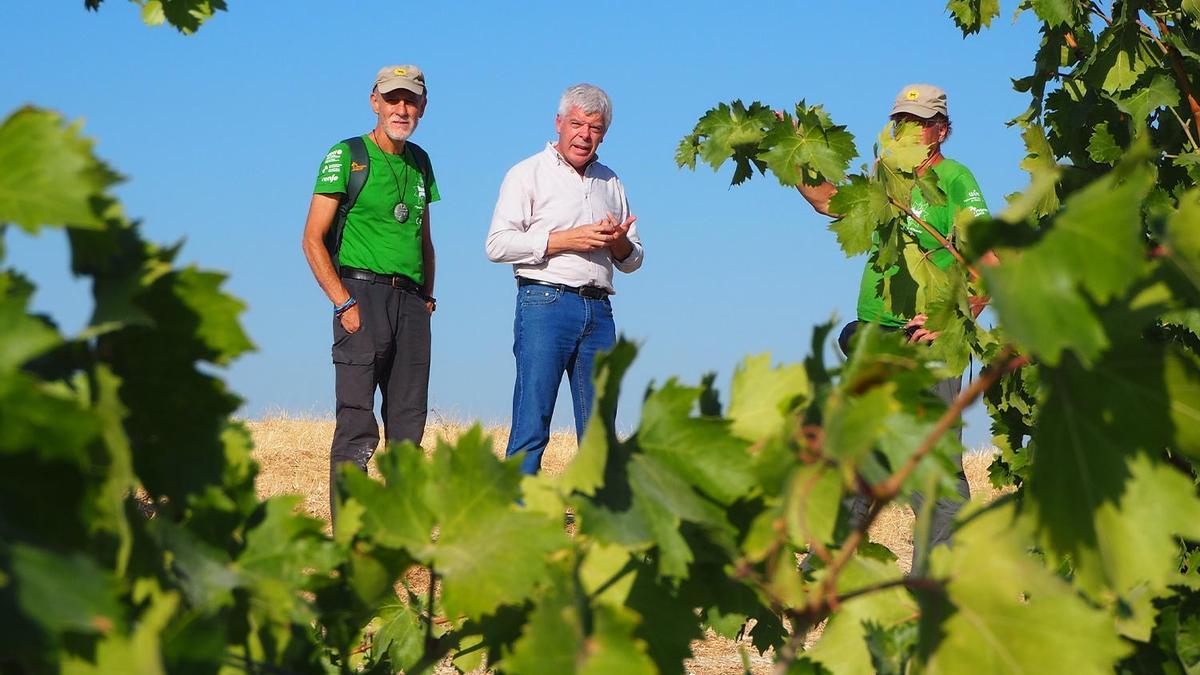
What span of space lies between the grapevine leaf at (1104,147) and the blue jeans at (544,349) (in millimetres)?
3332

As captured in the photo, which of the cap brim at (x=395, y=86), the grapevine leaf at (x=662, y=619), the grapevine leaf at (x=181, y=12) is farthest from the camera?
the cap brim at (x=395, y=86)

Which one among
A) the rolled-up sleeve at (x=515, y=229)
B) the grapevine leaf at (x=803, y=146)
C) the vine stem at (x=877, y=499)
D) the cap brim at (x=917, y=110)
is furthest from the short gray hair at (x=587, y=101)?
the vine stem at (x=877, y=499)

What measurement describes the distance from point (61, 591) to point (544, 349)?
572 centimetres

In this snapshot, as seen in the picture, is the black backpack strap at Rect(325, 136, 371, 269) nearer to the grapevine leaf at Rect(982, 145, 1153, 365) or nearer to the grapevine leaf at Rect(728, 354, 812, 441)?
the grapevine leaf at Rect(728, 354, 812, 441)

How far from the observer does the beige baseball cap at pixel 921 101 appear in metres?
6.06

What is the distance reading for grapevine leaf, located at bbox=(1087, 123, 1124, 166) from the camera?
3.29 meters

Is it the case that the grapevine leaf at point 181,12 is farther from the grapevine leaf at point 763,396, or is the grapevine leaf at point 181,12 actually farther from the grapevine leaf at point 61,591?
the grapevine leaf at point 61,591

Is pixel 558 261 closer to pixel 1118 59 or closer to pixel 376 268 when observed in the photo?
pixel 376 268

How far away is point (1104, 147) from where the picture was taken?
331cm

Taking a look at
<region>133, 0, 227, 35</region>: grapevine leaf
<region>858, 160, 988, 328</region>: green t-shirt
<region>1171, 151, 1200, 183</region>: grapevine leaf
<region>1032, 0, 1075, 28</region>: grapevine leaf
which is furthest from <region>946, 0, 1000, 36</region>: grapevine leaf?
<region>133, 0, 227, 35</region>: grapevine leaf

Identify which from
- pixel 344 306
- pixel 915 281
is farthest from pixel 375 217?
pixel 915 281

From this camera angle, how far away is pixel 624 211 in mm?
7004

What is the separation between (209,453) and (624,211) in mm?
6144

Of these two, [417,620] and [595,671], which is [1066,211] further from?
[417,620]
